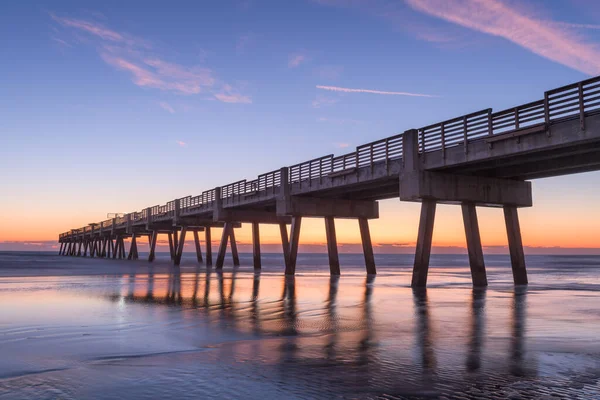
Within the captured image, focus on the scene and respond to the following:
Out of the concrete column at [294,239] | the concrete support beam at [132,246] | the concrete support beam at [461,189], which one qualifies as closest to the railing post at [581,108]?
the concrete support beam at [461,189]

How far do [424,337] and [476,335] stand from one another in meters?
1.09

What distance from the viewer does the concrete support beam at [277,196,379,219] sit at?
118 ft

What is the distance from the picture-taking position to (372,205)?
37.9 metres

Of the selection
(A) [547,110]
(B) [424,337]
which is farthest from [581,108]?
(B) [424,337]

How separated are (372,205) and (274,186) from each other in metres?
7.19

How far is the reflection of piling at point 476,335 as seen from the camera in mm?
7383

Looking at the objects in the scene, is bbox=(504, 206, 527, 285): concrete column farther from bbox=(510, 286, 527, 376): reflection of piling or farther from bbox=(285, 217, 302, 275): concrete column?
bbox=(285, 217, 302, 275): concrete column

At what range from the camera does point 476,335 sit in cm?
1013

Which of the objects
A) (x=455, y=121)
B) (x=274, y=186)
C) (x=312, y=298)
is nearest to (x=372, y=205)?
(x=274, y=186)

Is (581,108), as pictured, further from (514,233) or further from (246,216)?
(246,216)

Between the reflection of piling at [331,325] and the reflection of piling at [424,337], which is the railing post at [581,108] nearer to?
the reflection of piling at [424,337]

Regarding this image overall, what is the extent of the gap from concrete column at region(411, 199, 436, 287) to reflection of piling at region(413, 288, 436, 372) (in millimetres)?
7621

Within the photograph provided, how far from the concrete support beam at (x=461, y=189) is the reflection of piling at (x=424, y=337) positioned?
768 centimetres

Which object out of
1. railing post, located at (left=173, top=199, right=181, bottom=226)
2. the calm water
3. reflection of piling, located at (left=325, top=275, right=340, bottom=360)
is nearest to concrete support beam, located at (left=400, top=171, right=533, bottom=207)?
reflection of piling, located at (left=325, top=275, right=340, bottom=360)
